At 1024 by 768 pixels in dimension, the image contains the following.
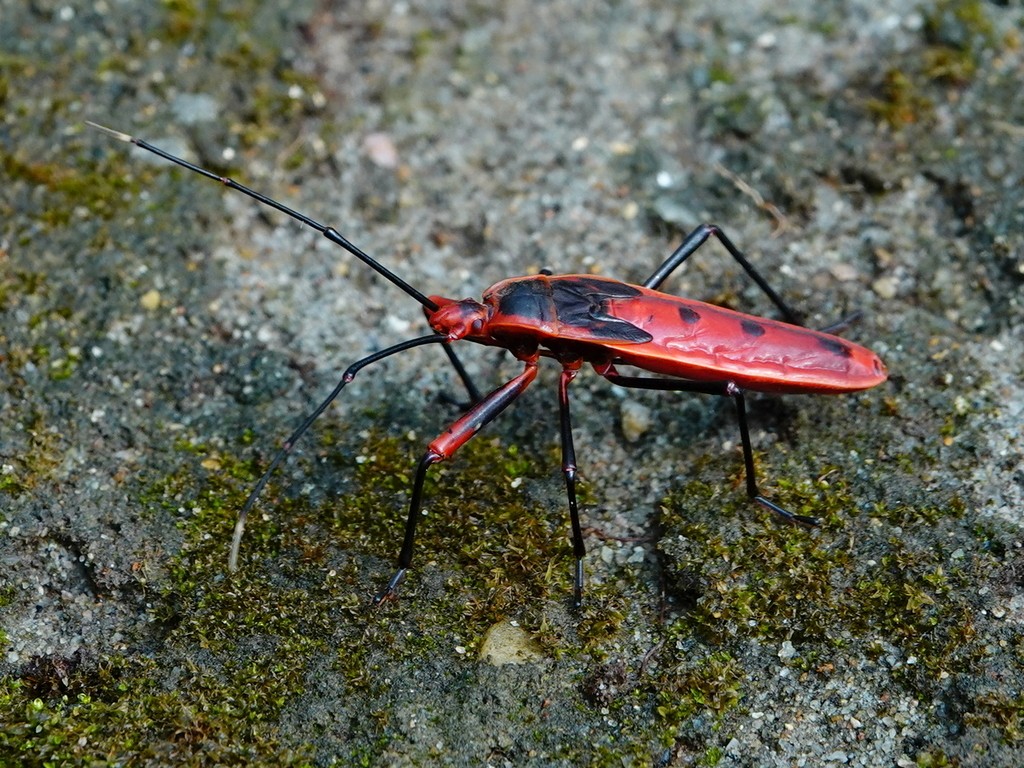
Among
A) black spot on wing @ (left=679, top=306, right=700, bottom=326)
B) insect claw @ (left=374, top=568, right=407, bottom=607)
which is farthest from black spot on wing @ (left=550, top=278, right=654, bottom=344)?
insect claw @ (left=374, top=568, right=407, bottom=607)

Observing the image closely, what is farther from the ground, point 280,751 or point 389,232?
point 389,232

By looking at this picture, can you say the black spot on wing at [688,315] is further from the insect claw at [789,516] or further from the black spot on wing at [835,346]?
the insect claw at [789,516]

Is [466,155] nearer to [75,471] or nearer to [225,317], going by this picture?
[225,317]

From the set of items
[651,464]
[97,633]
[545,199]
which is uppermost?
[545,199]

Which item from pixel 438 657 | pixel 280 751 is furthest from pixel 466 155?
pixel 280 751

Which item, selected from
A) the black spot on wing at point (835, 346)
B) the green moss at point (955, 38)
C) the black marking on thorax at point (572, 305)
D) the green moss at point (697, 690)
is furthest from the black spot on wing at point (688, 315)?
the green moss at point (955, 38)

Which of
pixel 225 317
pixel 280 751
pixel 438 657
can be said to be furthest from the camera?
pixel 225 317
